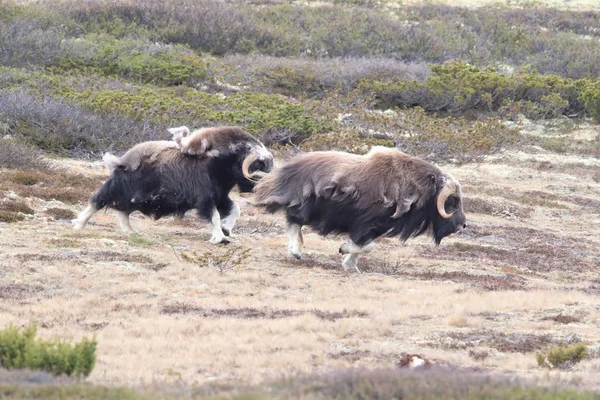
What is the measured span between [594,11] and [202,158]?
1546 inches

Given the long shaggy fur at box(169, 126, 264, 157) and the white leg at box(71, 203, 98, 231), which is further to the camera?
the white leg at box(71, 203, 98, 231)

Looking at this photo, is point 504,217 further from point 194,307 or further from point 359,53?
point 359,53

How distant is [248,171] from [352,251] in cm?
158

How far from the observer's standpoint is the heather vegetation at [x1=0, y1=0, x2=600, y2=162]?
19781mm

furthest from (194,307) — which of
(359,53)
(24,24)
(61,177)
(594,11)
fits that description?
(594,11)

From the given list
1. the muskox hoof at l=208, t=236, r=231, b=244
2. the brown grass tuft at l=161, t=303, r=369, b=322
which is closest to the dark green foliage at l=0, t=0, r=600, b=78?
the muskox hoof at l=208, t=236, r=231, b=244

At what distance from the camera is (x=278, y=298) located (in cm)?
880

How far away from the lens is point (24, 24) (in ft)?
88.7

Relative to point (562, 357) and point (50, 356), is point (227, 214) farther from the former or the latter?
point (50, 356)

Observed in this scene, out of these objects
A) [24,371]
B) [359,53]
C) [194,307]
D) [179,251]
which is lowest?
[359,53]

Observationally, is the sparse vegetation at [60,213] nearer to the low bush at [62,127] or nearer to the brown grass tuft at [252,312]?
the brown grass tuft at [252,312]

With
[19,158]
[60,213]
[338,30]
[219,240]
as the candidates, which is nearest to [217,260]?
[219,240]

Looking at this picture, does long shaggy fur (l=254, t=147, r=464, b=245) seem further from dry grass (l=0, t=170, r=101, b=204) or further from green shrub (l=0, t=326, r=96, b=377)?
green shrub (l=0, t=326, r=96, b=377)

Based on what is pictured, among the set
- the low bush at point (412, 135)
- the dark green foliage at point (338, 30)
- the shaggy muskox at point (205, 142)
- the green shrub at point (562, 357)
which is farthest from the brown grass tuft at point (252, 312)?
the dark green foliage at point (338, 30)
